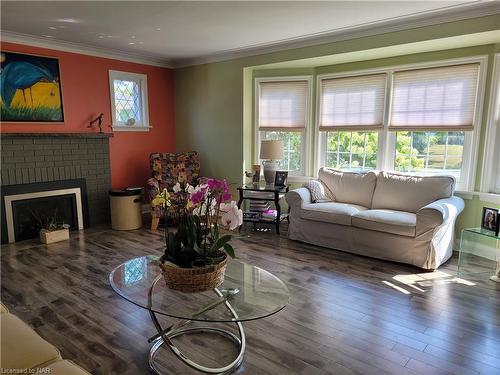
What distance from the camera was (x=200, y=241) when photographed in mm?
1968

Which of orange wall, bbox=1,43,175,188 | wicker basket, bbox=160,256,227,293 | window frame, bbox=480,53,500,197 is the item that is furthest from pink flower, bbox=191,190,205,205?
orange wall, bbox=1,43,175,188

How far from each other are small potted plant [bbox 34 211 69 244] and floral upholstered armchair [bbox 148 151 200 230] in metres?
1.09

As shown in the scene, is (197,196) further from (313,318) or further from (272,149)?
(272,149)

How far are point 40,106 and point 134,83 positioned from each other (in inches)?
57.2

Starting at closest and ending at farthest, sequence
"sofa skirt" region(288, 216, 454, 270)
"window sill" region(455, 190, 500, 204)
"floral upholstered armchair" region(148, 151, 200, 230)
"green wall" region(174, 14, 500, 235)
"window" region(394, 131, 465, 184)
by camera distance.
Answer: "sofa skirt" region(288, 216, 454, 270) → "window sill" region(455, 190, 500, 204) → "green wall" region(174, 14, 500, 235) → "window" region(394, 131, 465, 184) → "floral upholstered armchair" region(148, 151, 200, 230)

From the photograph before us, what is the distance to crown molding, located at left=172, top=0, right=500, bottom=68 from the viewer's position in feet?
10.4

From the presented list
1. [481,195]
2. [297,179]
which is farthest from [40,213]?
[481,195]

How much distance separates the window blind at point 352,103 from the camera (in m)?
4.45

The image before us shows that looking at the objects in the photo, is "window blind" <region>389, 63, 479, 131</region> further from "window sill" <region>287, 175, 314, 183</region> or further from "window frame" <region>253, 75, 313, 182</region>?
"window sill" <region>287, 175, 314, 183</region>

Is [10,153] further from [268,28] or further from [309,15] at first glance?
[309,15]

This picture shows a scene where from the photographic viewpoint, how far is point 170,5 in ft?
10.5

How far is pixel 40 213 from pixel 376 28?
456 cm

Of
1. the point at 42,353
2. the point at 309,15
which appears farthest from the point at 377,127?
the point at 42,353

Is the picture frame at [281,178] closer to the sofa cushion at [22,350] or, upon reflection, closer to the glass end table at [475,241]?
the glass end table at [475,241]
